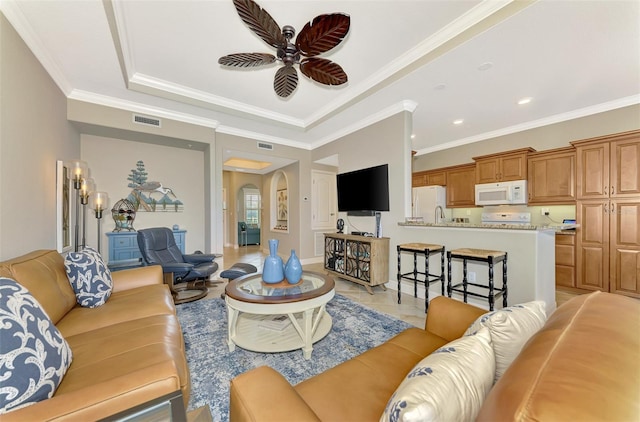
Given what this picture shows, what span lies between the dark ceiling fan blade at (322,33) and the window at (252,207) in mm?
7430

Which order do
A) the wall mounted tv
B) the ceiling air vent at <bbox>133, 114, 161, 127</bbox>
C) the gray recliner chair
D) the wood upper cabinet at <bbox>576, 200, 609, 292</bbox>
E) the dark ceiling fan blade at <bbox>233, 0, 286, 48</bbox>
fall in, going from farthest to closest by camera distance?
1. the wall mounted tv
2. the ceiling air vent at <bbox>133, 114, 161, 127</bbox>
3. the wood upper cabinet at <bbox>576, 200, 609, 292</bbox>
4. the gray recliner chair
5. the dark ceiling fan blade at <bbox>233, 0, 286, 48</bbox>

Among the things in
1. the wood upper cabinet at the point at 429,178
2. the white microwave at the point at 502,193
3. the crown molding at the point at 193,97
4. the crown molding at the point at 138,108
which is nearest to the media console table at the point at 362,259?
the white microwave at the point at 502,193

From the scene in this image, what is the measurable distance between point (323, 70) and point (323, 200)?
12.7ft

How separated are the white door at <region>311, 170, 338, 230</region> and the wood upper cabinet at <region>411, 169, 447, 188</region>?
1981 millimetres

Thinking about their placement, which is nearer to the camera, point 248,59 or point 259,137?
point 248,59

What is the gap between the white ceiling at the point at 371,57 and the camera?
2018mm

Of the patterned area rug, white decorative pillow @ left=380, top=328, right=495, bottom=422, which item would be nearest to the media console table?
the patterned area rug

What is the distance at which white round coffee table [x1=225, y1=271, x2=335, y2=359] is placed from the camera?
1843 mm

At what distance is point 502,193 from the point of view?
4.34m

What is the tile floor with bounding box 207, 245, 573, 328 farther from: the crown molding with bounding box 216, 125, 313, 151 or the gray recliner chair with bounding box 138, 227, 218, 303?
the crown molding with bounding box 216, 125, 313, 151

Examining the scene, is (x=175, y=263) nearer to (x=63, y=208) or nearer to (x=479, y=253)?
(x=63, y=208)

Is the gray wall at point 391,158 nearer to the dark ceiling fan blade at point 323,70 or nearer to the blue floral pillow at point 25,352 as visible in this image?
the dark ceiling fan blade at point 323,70

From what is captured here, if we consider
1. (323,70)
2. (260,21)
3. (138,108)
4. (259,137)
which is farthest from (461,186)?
(138,108)

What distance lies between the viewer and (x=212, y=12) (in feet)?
6.89
